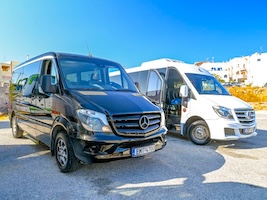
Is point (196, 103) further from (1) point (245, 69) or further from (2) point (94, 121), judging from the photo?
(1) point (245, 69)

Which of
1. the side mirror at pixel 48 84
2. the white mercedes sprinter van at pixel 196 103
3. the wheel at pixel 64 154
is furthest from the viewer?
the white mercedes sprinter van at pixel 196 103

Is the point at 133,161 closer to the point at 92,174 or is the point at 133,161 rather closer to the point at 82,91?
the point at 92,174

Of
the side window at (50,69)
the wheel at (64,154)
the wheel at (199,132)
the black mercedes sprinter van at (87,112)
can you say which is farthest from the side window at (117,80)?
the wheel at (199,132)

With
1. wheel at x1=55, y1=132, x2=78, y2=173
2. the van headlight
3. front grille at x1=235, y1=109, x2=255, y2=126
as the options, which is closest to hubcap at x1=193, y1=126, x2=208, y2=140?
front grille at x1=235, y1=109, x2=255, y2=126

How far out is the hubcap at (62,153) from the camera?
11.4 ft

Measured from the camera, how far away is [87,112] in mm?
3119

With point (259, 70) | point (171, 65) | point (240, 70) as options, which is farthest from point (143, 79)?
point (240, 70)

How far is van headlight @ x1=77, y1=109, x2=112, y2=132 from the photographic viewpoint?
3.08 meters

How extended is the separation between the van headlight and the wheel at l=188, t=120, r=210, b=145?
11.1 feet

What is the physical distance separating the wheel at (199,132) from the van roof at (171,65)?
168 centimetres

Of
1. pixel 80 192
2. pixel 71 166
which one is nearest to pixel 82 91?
pixel 71 166

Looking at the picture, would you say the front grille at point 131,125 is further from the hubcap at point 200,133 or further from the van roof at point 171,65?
the van roof at point 171,65

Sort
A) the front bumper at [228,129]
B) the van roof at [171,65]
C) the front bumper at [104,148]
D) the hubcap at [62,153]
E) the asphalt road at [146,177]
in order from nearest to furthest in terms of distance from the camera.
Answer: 1. the asphalt road at [146,177]
2. the front bumper at [104,148]
3. the hubcap at [62,153]
4. the front bumper at [228,129]
5. the van roof at [171,65]

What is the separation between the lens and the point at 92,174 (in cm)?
352
